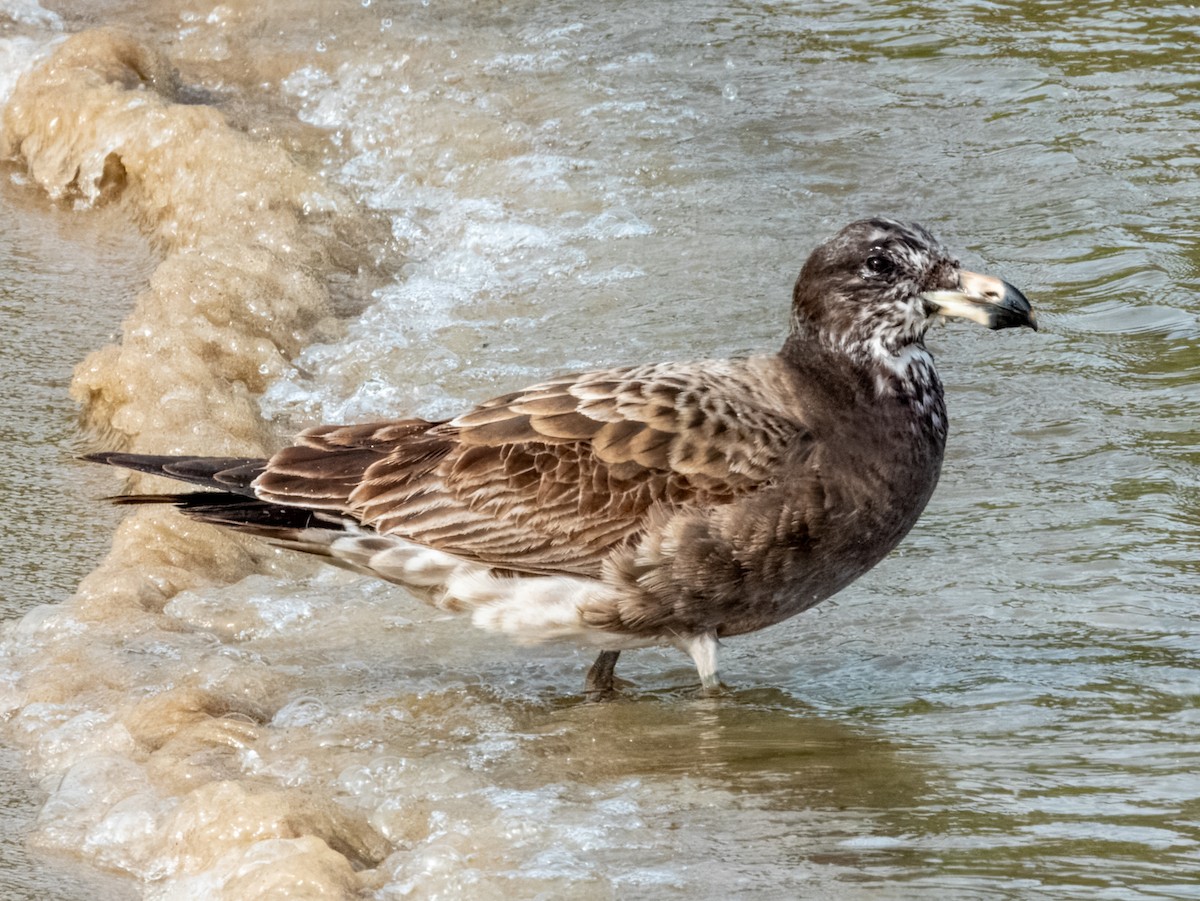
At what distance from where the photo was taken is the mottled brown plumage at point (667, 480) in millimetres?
5156

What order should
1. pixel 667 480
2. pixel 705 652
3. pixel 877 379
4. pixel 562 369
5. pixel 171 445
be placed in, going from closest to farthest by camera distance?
pixel 667 480
pixel 705 652
pixel 877 379
pixel 171 445
pixel 562 369

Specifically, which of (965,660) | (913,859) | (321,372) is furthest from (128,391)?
(913,859)

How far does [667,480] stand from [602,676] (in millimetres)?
726

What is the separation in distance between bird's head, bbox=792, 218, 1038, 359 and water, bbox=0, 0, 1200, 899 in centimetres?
89

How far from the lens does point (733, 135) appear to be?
9.91 metres

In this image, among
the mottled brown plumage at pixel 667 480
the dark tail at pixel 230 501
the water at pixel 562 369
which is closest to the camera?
the water at pixel 562 369

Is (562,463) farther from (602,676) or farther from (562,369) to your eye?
(562,369)

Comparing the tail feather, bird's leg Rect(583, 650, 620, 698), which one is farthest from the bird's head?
the tail feather

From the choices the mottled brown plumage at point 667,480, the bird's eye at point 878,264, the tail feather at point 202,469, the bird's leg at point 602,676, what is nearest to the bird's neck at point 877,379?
the mottled brown plumage at point 667,480

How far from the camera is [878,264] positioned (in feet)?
18.0

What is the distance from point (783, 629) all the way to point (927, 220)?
11.4 feet

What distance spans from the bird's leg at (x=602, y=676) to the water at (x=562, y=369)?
0.41ft

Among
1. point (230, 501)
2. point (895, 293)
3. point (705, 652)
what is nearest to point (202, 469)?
point (230, 501)

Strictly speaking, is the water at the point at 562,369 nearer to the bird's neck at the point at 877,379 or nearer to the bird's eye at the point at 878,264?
the bird's neck at the point at 877,379
